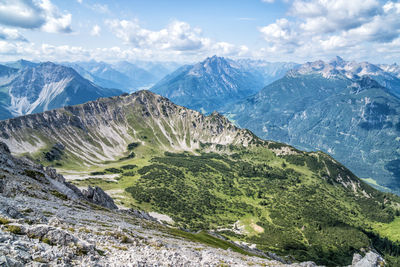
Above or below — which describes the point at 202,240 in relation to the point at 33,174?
below

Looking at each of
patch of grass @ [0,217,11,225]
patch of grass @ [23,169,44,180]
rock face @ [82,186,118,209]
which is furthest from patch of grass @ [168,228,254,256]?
patch of grass @ [0,217,11,225]

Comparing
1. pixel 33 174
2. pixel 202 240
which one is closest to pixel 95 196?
pixel 33 174

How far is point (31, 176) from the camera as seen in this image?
7619cm

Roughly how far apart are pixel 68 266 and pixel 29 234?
6.71 m

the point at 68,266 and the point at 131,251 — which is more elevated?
the point at 68,266

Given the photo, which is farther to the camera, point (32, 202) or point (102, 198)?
point (102, 198)

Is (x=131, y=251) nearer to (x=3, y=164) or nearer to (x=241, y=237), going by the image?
(x=3, y=164)

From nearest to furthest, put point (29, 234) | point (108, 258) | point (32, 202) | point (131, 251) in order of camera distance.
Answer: point (29, 234) < point (108, 258) < point (131, 251) < point (32, 202)

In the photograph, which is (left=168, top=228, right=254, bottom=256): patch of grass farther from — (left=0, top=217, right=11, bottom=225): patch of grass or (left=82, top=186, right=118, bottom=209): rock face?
(left=0, top=217, right=11, bottom=225): patch of grass

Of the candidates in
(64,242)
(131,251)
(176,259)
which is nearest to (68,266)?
(64,242)

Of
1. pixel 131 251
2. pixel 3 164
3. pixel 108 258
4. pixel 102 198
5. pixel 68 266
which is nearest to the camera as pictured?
pixel 68 266

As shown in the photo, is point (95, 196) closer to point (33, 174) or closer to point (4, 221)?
point (33, 174)

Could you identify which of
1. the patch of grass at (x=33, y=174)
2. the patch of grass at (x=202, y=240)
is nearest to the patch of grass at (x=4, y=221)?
the patch of grass at (x=33, y=174)

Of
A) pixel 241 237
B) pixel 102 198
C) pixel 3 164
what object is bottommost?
Answer: pixel 241 237
